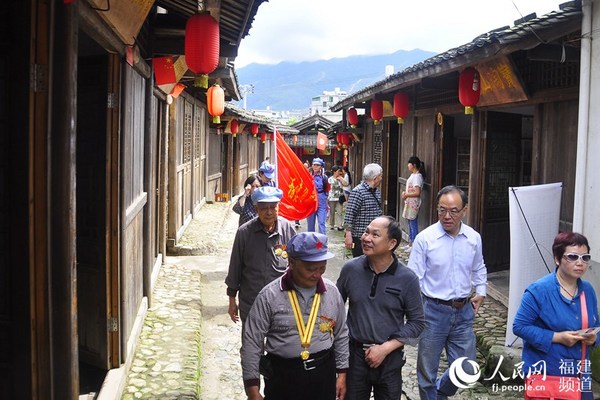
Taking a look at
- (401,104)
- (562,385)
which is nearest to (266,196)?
(562,385)

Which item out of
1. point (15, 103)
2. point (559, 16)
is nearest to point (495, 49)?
point (559, 16)

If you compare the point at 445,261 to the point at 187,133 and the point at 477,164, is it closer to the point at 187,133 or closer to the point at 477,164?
the point at 477,164

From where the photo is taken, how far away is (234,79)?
573 inches

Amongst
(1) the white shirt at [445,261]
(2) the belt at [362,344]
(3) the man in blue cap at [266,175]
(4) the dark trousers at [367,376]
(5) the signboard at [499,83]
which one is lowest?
(4) the dark trousers at [367,376]

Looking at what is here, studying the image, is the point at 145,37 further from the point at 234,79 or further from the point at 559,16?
the point at 234,79

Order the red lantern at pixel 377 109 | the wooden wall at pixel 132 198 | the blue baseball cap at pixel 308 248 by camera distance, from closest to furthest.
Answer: the blue baseball cap at pixel 308 248 < the wooden wall at pixel 132 198 < the red lantern at pixel 377 109

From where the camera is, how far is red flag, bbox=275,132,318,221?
9.05 metres

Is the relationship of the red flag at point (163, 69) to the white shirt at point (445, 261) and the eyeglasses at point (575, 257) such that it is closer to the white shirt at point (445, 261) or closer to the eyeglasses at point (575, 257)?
the white shirt at point (445, 261)

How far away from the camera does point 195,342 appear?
7.38 metres

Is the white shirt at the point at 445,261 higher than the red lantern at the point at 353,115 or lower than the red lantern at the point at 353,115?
lower

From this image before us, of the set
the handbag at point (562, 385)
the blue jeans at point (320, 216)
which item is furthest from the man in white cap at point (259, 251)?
the blue jeans at point (320, 216)

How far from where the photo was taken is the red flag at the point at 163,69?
8.85 meters

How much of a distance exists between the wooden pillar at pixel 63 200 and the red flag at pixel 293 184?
5036 mm

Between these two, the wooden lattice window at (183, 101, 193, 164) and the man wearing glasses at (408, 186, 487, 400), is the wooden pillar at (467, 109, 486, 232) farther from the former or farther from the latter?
the wooden lattice window at (183, 101, 193, 164)
